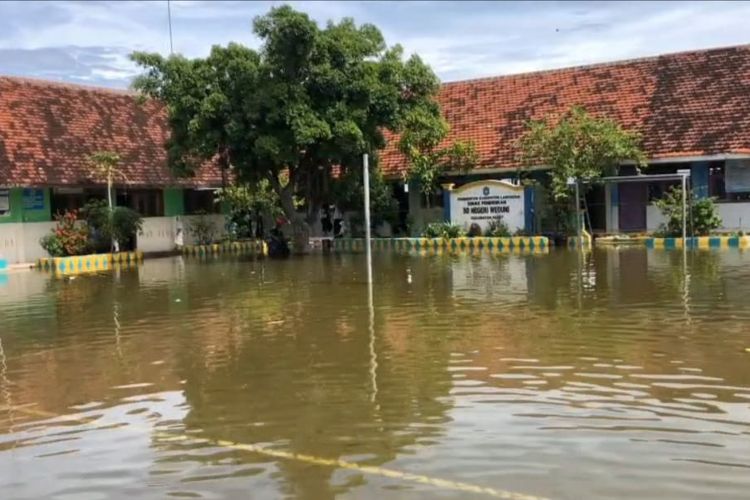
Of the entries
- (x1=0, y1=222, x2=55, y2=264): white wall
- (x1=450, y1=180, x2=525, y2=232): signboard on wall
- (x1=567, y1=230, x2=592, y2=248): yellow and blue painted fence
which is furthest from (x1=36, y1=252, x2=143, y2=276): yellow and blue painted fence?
(x1=567, y1=230, x2=592, y2=248): yellow and blue painted fence

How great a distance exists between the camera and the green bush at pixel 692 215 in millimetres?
21234

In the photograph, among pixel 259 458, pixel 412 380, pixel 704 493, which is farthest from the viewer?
pixel 412 380

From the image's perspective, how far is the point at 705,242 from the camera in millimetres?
20656

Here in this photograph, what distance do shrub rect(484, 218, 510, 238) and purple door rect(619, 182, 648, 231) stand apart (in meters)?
3.93

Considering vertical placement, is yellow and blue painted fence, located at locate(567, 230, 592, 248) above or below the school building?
below

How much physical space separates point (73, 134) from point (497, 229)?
13.6 m

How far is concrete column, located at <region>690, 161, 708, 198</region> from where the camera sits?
74.9 feet

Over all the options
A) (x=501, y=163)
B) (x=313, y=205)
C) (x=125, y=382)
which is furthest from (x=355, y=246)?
(x=125, y=382)

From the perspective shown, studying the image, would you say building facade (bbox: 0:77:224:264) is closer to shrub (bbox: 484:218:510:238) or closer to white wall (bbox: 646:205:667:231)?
shrub (bbox: 484:218:510:238)

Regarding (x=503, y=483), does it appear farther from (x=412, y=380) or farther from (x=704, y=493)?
(x=412, y=380)

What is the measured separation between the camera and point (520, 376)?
7168 mm

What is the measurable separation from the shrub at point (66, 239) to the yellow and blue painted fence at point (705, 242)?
621 inches

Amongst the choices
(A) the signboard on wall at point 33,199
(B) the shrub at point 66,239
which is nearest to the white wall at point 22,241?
(B) the shrub at point 66,239

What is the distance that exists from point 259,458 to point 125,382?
279 cm
